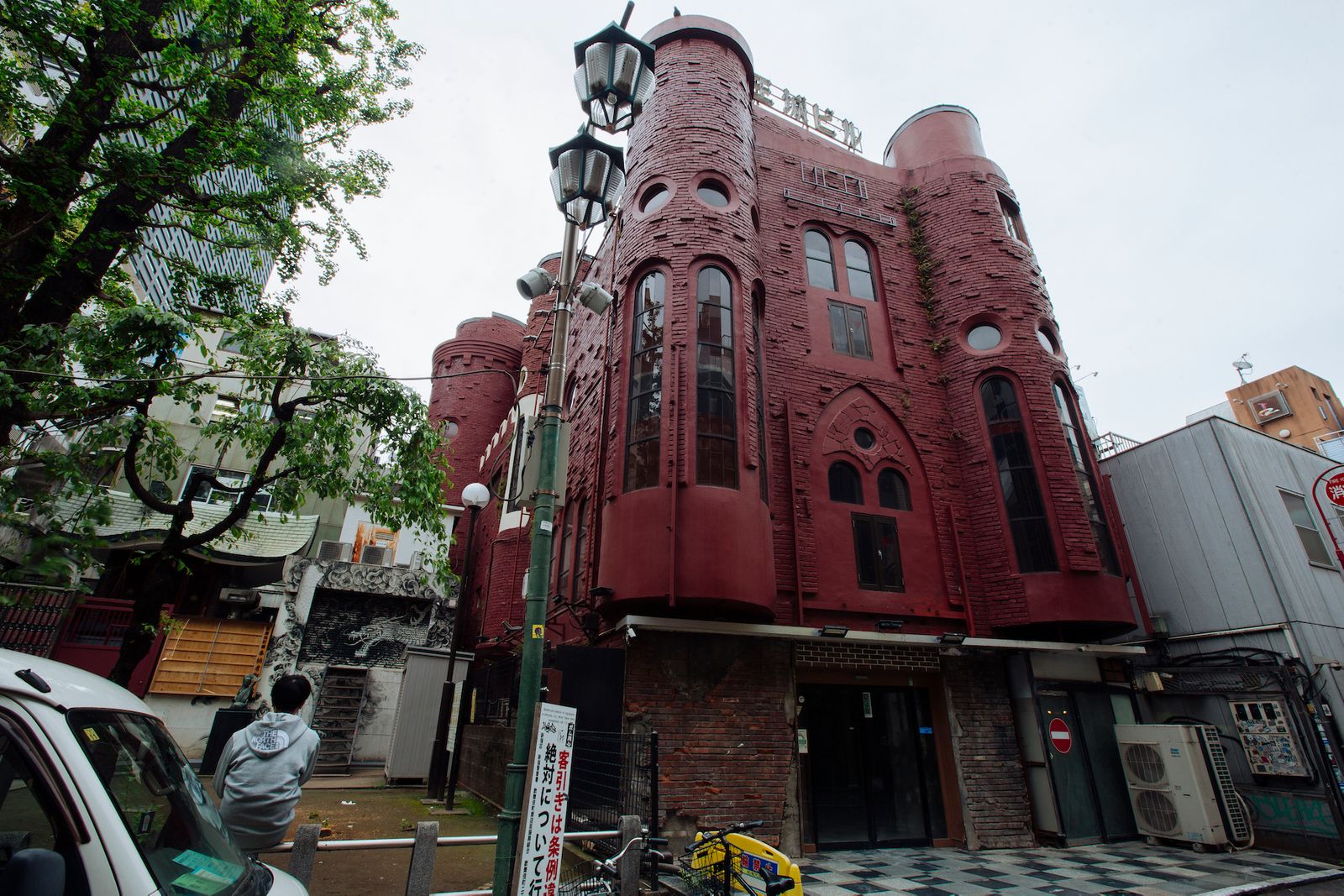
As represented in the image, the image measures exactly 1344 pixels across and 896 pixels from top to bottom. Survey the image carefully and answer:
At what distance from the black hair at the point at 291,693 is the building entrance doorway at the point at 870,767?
27.4 ft

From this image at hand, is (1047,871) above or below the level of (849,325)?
below

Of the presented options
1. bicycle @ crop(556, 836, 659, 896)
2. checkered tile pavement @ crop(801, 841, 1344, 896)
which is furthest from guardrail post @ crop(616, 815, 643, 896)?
checkered tile pavement @ crop(801, 841, 1344, 896)

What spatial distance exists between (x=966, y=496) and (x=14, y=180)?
50.7 ft

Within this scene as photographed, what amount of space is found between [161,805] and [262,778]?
5.11ft

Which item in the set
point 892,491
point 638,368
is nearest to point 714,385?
point 638,368

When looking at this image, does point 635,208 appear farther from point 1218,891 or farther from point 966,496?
point 1218,891

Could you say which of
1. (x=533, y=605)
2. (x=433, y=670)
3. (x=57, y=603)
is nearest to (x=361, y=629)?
(x=433, y=670)

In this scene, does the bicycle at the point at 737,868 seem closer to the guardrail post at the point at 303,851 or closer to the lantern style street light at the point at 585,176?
the guardrail post at the point at 303,851

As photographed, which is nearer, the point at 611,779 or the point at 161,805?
the point at 161,805

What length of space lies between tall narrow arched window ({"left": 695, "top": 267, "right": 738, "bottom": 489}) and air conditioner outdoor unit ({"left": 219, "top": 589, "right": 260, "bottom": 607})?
→ 1597 centimetres

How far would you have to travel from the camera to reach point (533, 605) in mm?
5352

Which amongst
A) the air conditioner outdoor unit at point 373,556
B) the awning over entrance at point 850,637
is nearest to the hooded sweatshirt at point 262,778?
the awning over entrance at point 850,637

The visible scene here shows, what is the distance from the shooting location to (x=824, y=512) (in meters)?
12.3

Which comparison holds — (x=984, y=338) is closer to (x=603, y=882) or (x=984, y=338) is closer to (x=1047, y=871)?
(x=1047, y=871)
